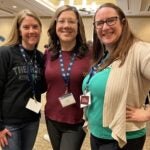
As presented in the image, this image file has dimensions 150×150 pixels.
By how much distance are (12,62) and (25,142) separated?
0.67 meters

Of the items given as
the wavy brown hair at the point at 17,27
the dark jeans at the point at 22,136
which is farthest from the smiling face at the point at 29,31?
the dark jeans at the point at 22,136

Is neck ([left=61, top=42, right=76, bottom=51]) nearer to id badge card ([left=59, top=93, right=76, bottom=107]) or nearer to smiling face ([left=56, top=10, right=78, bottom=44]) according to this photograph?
smiling face ([left=56, top=10, right=78, bottom=44])

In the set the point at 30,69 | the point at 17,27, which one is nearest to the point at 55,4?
the point at 17,27

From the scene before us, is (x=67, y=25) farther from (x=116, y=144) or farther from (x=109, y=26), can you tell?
(x=116, y=144)

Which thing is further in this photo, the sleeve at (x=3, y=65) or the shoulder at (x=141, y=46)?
the sleeve at (x=3, y=65)

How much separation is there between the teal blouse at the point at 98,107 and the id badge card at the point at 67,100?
1.02 feet

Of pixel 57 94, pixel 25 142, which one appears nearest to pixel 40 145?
pixel 25 142

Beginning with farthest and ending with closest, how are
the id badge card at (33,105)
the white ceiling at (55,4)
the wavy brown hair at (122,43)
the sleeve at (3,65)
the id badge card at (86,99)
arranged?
1. the white ceiling at (55,4)
2. the id badge card at (33,105)
3. the sleeve at (3,65)
4. the id badge card at (86,99)
5. the wavy brown hair at (122,43)

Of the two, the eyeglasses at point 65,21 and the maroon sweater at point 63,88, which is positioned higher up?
the eyeglasses at point 65,21

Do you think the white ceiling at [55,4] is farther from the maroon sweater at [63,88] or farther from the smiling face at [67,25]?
the maroon sweater at [63,88]

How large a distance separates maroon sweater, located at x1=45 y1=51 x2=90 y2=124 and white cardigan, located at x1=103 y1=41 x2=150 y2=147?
1.87ft

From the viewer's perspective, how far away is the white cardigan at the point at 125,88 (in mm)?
1471

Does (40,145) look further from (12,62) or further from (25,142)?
(12,62)

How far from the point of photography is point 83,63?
2.13 metres
